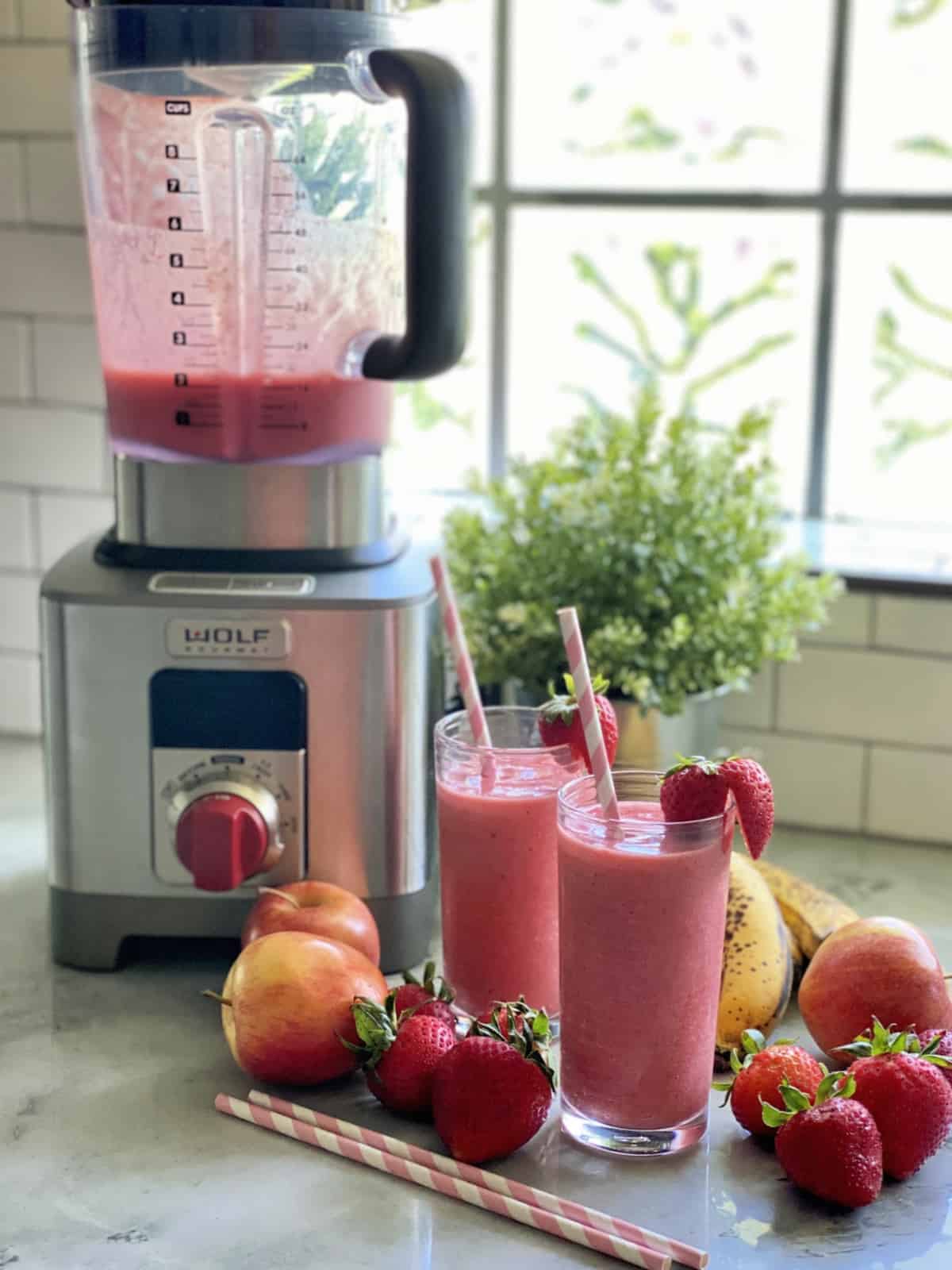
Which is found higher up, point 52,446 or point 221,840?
point 52,446

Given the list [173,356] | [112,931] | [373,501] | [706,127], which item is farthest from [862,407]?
[112,931]

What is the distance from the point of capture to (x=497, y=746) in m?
1.08

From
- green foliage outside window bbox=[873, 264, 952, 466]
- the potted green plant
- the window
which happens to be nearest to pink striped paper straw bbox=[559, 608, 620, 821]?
the potted green plant

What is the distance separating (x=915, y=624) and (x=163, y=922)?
700 millimetres

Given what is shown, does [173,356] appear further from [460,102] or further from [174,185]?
[460,102]

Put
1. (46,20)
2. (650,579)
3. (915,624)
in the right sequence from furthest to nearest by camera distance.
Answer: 1. (46,20)
2. (915,624)
3. (650,579)

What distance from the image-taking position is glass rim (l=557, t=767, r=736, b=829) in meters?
0.86

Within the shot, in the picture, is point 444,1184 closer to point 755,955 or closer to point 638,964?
point 638,964

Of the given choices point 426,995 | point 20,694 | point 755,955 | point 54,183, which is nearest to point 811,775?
point 755,955

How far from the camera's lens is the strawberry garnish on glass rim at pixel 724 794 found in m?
0.85

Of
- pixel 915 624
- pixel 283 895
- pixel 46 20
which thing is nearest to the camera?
pixel 283 895

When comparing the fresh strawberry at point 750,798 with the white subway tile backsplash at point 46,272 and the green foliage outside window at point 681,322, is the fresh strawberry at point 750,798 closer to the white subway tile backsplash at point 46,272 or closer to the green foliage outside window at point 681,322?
the green foliage outside window at point 681,322

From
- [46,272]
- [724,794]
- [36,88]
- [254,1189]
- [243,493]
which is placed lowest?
[254,1189]

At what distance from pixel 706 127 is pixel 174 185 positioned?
29.8 inches
